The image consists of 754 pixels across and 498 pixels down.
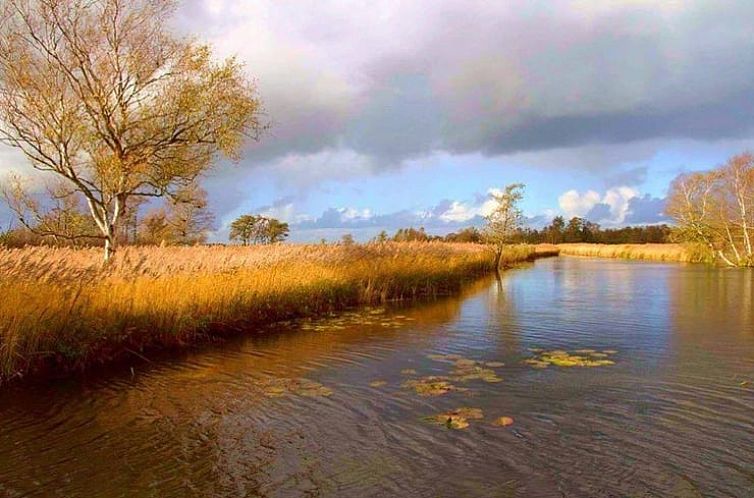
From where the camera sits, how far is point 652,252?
53594 millimetres

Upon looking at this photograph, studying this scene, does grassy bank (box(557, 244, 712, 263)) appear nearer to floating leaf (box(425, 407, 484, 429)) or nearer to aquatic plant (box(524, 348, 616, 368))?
aquatic plant (box(524, 348, 616, 368))

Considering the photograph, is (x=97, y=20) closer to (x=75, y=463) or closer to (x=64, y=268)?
(x=64, y=268)

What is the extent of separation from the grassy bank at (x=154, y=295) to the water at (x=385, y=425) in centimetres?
74

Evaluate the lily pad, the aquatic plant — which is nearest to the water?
the lily pad

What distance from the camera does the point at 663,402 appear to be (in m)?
7.20

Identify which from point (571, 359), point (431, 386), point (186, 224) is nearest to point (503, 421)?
point (431, 386)

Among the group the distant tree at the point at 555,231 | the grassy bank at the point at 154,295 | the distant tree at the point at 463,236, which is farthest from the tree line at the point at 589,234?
the grassy bank at the point at 154,295

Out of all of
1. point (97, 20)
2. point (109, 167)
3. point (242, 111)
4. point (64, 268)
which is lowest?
point (64, 268)

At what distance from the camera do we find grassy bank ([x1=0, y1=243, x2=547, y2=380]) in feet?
27.8

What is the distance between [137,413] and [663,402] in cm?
648

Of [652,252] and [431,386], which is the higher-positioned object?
[652,252]

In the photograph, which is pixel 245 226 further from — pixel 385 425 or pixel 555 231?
pixel 555 231

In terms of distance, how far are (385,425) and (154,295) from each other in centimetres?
602

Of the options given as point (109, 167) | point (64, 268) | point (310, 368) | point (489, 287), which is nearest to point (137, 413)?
point (310, 368)
